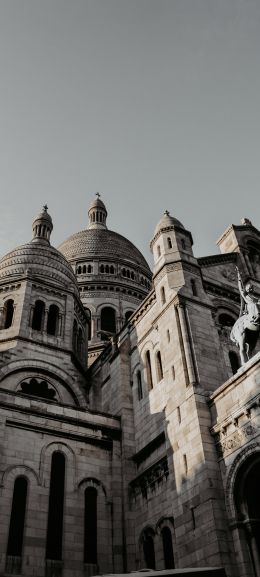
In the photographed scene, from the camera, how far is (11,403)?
21.6m

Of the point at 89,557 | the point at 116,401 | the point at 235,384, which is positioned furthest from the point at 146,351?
the point at 89,557

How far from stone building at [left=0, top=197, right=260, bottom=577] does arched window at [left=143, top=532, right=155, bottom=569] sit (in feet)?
0.22

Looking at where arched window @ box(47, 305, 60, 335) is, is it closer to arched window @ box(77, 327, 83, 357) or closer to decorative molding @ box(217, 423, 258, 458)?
arched window @ box(77, 327, 83, 357)

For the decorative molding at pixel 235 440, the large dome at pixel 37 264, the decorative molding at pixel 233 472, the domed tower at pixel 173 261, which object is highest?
the large dome at pixel 37 264

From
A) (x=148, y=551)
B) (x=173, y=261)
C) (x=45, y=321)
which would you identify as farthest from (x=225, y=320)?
(x=45, y=321)

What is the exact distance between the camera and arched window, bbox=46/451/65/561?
18.9 metres

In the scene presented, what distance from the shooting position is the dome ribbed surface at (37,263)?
32.9 meters

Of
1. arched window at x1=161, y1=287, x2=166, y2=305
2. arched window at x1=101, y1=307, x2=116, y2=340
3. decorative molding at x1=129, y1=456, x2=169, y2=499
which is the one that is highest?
arched window at x1=101, y1=307, x2=116, y2=340

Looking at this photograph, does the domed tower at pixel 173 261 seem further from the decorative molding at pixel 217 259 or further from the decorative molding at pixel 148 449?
the decorative molding at pixel 148 449

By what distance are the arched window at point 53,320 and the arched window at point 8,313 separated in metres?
2.25

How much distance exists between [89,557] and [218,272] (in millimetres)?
14800

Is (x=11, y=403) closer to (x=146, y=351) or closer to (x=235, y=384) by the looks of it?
(x=146, y=351)

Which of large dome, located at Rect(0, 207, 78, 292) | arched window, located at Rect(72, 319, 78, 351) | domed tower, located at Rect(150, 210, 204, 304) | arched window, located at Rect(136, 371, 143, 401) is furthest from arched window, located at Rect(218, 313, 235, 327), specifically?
large dome, located at Rect(0, 207, 78, 292)

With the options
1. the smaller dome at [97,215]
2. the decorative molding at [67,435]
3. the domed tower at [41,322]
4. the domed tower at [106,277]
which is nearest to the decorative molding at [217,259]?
the domed tower at [41,322]
